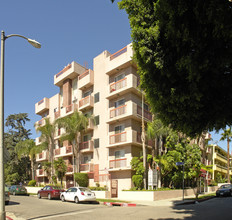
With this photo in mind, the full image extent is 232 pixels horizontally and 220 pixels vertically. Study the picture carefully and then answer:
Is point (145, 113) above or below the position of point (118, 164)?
above

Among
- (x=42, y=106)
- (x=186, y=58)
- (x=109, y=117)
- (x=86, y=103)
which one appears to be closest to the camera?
(x=186, y=58)

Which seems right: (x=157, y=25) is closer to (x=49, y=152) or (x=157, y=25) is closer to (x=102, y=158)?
(x=102, y=158)

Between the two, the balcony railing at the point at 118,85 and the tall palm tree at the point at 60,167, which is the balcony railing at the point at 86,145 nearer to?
the tall palm tree at the point at 60,167

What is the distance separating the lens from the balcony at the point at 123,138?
25078mm

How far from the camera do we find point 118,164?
2623cm

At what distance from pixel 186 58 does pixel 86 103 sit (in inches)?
976

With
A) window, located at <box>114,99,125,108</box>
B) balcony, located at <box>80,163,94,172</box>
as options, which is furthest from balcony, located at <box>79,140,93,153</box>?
window, located at <box>114,99,125,108</box>

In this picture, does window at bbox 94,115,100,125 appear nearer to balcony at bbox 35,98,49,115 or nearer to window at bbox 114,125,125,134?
window at bbox 114,125,125,134

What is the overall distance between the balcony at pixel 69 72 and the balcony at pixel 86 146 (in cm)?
1020

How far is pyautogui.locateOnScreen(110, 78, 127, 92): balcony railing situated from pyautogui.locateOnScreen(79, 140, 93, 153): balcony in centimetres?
706

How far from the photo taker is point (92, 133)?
30922mm

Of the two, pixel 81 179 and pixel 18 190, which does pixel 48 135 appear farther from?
pixel 81 179

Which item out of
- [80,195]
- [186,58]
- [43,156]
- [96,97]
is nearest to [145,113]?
[96,97]

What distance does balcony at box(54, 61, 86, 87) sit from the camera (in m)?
34.8
